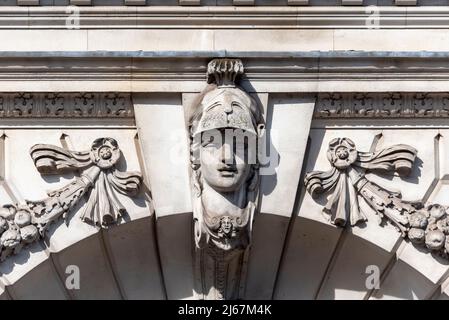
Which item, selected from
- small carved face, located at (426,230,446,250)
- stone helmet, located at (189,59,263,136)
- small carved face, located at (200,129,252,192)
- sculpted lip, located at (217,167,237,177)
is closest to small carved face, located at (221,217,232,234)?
small carved face, located at (200,129,252,192)

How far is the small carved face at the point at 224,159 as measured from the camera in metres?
14.6

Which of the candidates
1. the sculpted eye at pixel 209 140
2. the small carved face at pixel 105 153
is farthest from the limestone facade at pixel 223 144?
the sculpted eye at pixel 209 140

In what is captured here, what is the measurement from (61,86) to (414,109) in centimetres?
329

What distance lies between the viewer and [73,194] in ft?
48.9

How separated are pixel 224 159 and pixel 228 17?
1525 mm

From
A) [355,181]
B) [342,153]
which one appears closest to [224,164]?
[342,153]

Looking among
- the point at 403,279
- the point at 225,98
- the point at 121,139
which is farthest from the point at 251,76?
the point at 403,279

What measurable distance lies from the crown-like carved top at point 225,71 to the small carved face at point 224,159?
0.51 meters

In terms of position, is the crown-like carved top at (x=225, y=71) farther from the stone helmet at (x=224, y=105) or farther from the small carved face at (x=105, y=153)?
the small carved face at (x=105, y=153)

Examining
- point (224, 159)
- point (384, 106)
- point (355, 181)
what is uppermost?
point (384, 106)

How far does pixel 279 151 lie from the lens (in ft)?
49.2

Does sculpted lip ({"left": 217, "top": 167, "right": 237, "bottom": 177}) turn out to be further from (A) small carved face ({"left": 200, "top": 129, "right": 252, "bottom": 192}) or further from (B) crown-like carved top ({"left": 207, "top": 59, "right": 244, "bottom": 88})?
(B) crown-like carved top ({"left": 207, "top": 59, "right": 244, "bottom": 88})

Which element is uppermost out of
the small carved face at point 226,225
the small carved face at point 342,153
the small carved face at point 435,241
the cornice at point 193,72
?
the cornice at point 193,72

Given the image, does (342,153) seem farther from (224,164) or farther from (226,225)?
(226,225)
